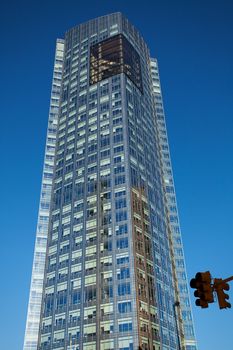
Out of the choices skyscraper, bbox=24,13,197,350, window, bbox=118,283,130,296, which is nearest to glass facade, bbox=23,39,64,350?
skyscraper, bbox=24,13,197,350

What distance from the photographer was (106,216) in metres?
89.6

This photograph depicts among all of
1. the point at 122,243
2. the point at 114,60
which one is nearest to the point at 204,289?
the point at 122,243

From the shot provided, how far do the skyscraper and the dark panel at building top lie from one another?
0.42 metres

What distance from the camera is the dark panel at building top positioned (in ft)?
389

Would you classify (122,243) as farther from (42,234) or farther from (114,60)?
(114,60)

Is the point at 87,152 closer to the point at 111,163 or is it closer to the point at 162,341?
the point at 111,163

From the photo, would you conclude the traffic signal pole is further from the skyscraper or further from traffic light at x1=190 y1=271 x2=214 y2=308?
the skyscraper

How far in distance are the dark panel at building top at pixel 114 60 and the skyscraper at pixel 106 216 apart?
1.38ft

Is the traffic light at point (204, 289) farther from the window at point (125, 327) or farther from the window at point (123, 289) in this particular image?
the window at point (123, 289)

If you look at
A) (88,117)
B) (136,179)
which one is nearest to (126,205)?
(136,179)

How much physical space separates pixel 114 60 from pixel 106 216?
55646 millimetres

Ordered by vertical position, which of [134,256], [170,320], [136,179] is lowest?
[170,320]

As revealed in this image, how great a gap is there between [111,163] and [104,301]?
117 feet

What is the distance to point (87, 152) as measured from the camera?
105562 millimetres
